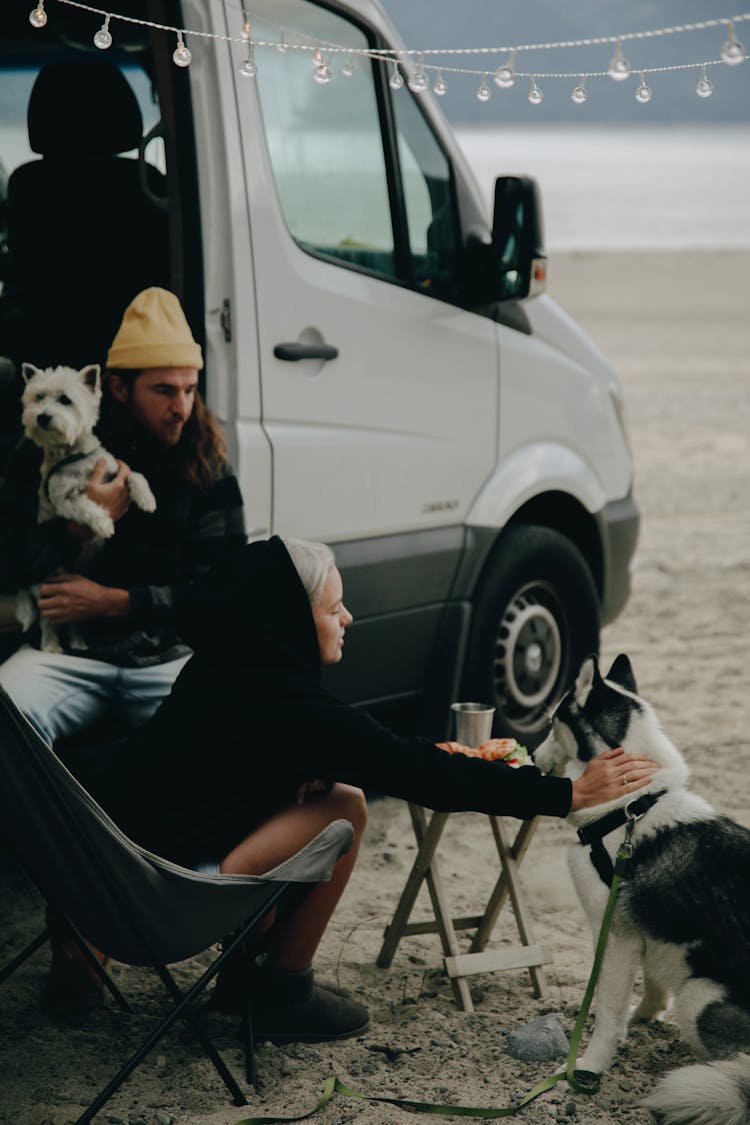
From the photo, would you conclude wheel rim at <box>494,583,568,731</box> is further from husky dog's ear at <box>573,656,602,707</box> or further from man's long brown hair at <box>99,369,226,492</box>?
husky dog's ear at <box>573,656,602,707</box>

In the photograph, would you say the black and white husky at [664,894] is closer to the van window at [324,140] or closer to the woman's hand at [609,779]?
the woman's hand at [609,779]

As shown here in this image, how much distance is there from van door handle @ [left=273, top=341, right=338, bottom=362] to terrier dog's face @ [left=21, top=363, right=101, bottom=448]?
0.56m

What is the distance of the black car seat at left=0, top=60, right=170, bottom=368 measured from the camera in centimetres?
418

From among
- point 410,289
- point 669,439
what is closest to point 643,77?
point 410,289

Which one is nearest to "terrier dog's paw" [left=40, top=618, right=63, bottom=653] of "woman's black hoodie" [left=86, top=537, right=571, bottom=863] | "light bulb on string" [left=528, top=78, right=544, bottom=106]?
"woman's black hoodie" [left=86, top=537, right=571, bottom=863]

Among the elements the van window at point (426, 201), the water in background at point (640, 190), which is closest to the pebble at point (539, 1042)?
the van window at point (426, 201)

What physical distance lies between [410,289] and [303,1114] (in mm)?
2626

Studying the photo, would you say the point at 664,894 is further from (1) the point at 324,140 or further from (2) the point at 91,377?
(1) the point at 324,140

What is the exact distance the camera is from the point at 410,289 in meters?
4.44

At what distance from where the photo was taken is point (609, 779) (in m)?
2.93

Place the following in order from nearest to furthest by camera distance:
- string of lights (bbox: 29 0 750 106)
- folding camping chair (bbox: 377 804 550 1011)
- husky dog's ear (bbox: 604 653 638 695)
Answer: string of lights (bbox: 29 0 750 106) → husky dog's ear (bbox: 604 653 638 695) → folding camping chair (bbox: 377 804 550 1011)

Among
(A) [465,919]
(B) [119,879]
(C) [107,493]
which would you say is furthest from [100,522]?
(A) [465,919]

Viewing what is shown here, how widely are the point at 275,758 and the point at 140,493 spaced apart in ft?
3.58

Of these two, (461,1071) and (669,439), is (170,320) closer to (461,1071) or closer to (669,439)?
(461,1071)
